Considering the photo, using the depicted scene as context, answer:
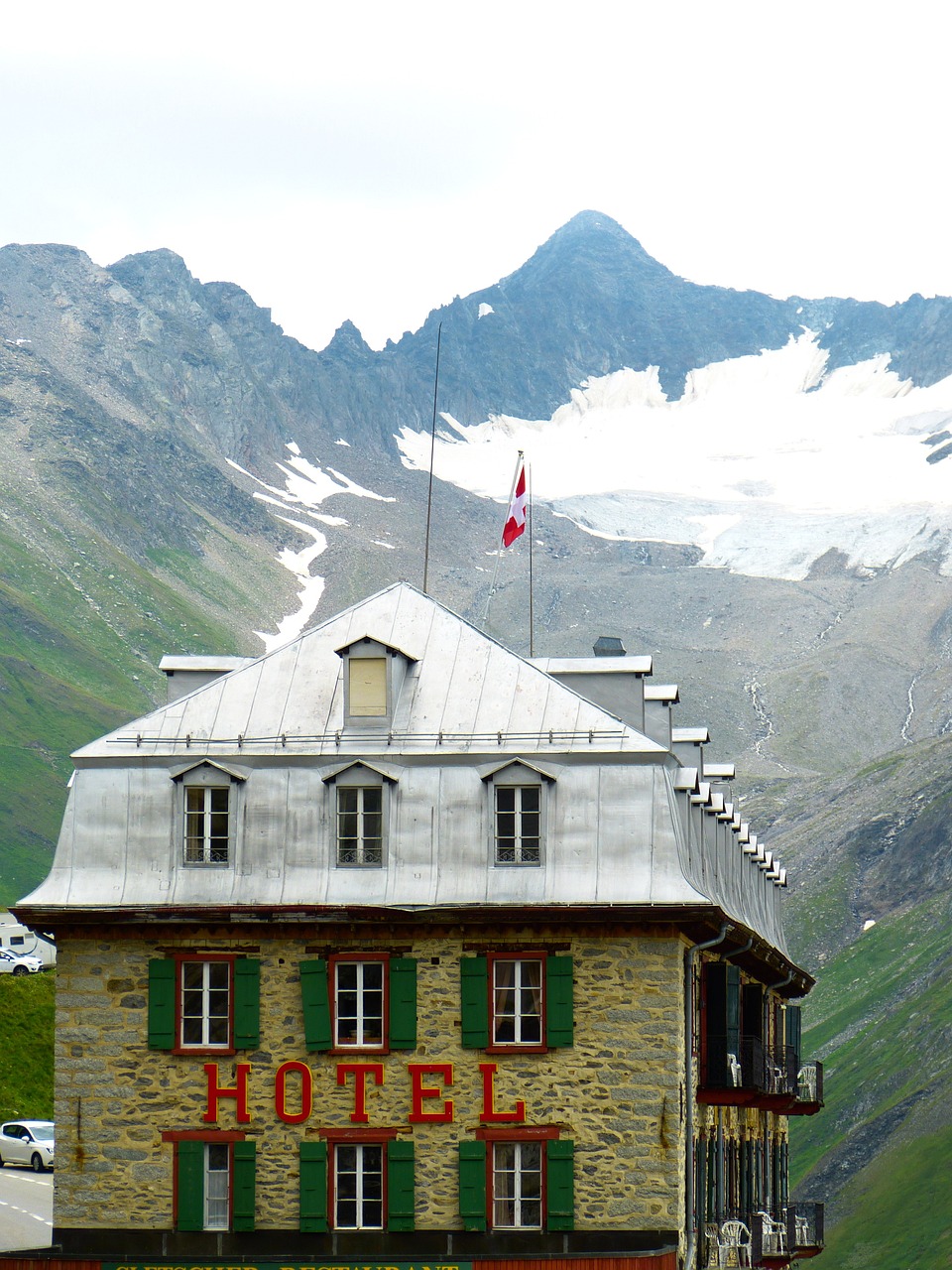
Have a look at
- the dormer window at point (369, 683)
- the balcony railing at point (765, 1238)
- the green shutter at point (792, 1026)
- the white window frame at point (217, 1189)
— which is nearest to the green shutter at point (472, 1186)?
the white window frame at point (217, 1189)

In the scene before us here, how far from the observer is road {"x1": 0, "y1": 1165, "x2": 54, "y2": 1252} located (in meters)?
53.6

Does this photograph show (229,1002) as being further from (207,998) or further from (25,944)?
(25,944)

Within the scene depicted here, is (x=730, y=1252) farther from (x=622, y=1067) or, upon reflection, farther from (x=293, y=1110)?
(x=293, y=1110)

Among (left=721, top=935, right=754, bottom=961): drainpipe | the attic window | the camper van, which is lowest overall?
(left=721, top=935, right=754, bottom=961): drainpipe

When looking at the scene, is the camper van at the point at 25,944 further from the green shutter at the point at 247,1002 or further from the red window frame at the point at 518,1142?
the red window frame at the point at 518,1142

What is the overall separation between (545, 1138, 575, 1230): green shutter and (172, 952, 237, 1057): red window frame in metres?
7.04

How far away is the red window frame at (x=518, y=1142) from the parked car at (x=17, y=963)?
54.8m

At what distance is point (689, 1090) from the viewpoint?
45094 millimetres

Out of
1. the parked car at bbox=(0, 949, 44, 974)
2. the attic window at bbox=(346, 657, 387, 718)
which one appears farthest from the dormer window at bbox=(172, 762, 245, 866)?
the parked car at bbox=(0, 949, 44, 974)

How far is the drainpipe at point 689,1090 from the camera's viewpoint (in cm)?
4438

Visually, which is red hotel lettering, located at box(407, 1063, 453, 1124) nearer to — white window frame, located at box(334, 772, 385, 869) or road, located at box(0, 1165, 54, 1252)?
white window frame, located at box(334, 772, 385, 869)

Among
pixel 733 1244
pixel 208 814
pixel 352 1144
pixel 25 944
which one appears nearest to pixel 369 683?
pixel 208 814

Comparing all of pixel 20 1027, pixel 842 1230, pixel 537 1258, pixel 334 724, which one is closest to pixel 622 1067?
pixel 537 1258

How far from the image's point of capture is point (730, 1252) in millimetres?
49938
